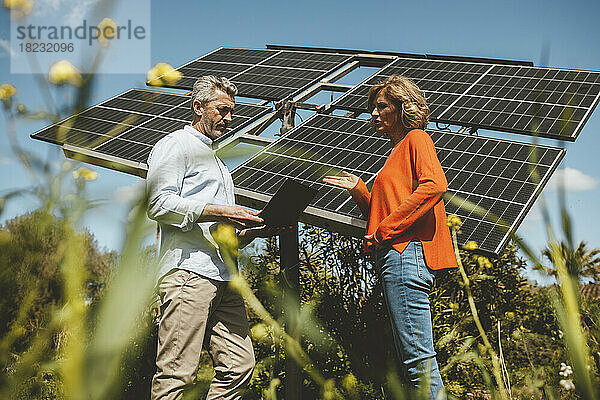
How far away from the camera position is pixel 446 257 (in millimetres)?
2451

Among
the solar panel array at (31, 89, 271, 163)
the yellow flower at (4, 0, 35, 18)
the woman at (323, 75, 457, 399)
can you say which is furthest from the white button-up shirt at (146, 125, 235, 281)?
the yellow flower at (4, 0, 35, 18)

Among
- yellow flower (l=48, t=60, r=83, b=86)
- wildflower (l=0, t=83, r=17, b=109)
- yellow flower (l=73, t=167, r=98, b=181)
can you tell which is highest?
yellow flower (l=48, t=60, r=83, b=86)

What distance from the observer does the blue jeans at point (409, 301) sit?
2.27 m

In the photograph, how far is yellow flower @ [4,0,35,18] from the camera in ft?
1.65

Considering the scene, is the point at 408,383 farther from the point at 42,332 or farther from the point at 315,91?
the point at 315,91

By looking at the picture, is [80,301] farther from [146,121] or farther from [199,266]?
[146,121]

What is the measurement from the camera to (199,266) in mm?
2625

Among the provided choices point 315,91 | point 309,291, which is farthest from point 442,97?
point 309,291

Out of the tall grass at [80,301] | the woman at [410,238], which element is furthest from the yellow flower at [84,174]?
the woman at [410,238]

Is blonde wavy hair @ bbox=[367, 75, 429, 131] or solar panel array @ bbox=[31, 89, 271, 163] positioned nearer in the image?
blonde wavy hair @ bbox=[367, 75, 429, 131]

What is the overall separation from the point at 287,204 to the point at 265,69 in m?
4.18

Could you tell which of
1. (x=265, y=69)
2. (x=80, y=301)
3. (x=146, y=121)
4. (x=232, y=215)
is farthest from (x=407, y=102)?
(x=265, y=69)

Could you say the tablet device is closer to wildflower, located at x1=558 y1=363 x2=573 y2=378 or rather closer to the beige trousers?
the beige trousers

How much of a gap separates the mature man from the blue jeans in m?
0.67
